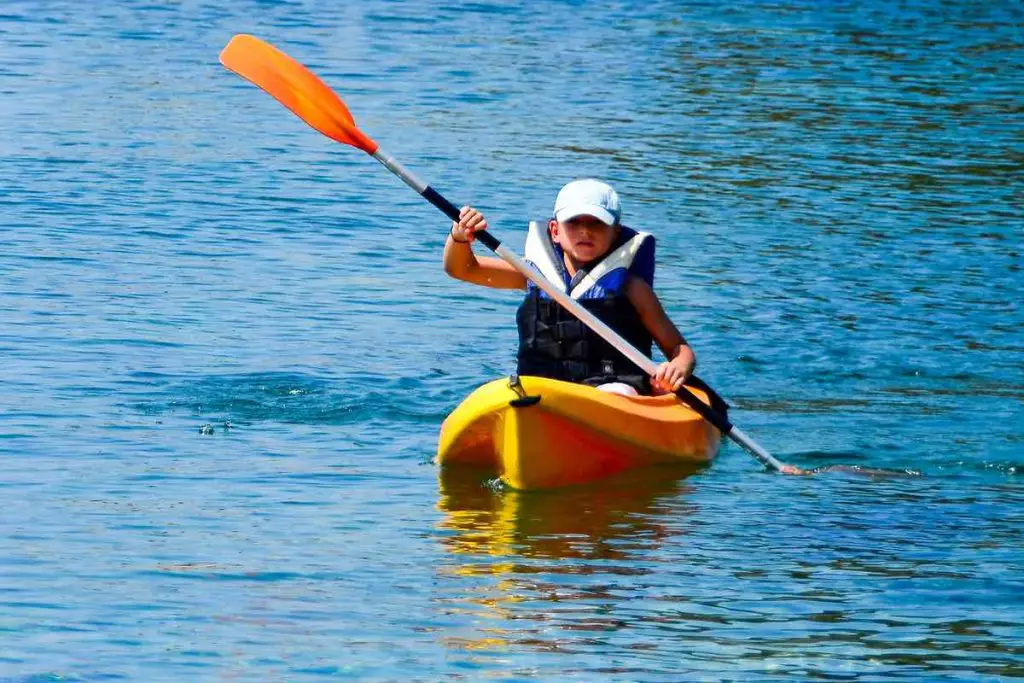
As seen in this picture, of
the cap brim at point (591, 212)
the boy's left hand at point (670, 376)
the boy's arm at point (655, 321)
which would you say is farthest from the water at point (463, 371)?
the cap brim at point (591, 212)

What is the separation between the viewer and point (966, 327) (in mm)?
10250

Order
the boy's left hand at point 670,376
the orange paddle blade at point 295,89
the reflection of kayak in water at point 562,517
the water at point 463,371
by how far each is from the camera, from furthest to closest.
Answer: the orange paddle blade at point 295,89 < the boy's left hand at point 670,376 < the reflection of kayak in water at point 562,517 < the water at point 463,371

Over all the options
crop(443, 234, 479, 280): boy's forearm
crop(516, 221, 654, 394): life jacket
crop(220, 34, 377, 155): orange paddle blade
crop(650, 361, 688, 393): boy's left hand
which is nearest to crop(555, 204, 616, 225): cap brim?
crop(516, 221, 654, 394): life jacket

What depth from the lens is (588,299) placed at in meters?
7.34

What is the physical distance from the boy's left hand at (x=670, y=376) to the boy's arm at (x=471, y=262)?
685 mm

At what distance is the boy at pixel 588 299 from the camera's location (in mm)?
7328

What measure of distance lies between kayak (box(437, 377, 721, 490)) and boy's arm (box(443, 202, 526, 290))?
1.68ft

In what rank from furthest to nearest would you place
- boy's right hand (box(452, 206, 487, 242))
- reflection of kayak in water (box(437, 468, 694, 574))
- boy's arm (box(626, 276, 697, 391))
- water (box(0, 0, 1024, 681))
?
boy's arm (box(626, 276, 697, 391)), boy's right hand (box(452, 206, 487, 242)), reflection of kayak in water (box(437, 468, 694, 574)), water (box(0, 0, 1024, 681))

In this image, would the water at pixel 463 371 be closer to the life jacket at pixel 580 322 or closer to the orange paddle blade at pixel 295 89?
the life jacket at pixel 580 322

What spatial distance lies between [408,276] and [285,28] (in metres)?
11.5

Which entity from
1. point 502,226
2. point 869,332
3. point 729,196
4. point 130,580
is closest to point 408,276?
point 502,226

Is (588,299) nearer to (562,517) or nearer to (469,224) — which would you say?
(469,224)

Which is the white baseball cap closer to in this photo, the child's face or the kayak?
the child's face

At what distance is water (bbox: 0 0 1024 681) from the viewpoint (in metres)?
5.32
